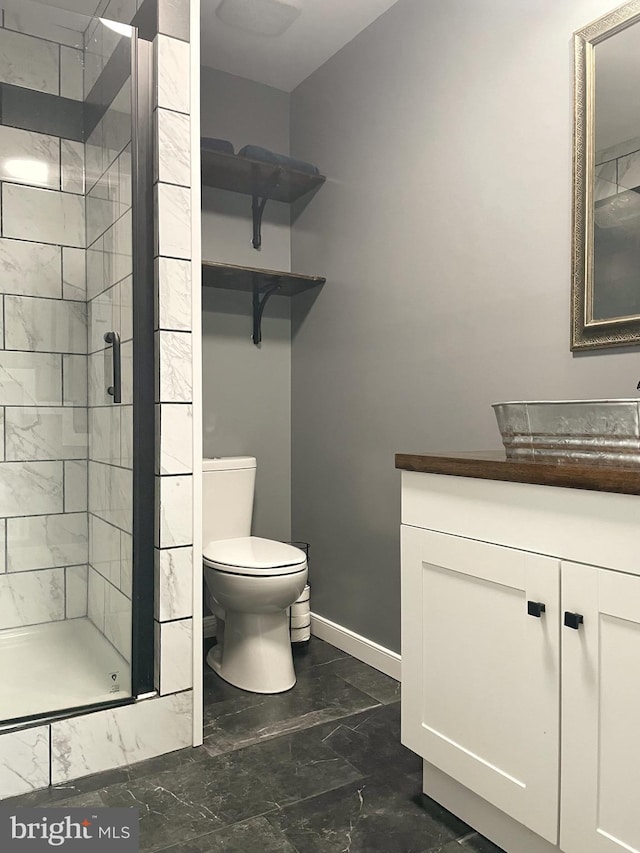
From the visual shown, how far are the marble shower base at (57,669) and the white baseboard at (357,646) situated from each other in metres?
0.95

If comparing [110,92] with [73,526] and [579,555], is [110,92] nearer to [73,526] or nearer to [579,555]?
[73,526]

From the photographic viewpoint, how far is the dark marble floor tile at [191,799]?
4.96 feet

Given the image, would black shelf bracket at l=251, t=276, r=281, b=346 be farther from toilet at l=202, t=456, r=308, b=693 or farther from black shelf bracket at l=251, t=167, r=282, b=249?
toilet at l=202, t=456, r=308, b=693

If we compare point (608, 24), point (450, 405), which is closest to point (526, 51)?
point (608, 24)

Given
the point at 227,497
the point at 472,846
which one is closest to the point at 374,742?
the point at 472,846

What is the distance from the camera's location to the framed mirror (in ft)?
5.20

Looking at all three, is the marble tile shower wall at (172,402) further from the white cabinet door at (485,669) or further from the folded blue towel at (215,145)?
the white cabinet door at (485,669)

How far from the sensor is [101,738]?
5.88 ft

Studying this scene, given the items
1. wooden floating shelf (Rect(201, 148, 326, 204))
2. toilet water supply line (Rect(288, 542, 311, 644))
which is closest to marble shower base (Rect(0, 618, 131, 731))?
toilet water supply line (Rect(288, 542, 311, 644))

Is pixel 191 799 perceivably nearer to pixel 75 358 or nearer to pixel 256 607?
pixel 256 607

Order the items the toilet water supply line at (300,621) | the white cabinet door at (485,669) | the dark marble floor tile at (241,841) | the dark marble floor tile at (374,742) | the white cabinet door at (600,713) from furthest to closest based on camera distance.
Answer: the toilet water supply line at (300,621)
the dark marble floor tile at (374,742)
the dark marble floor tile at (241,841)
the white cabinet door at (485,669)
the white cabinet door at (600,713)

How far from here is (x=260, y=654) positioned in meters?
2.29

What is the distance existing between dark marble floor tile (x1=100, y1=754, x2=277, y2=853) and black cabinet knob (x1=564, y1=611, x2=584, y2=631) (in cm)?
89

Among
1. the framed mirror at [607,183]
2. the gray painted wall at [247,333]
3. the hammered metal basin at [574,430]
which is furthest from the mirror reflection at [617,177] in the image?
the gray painted wall at [247,333]
